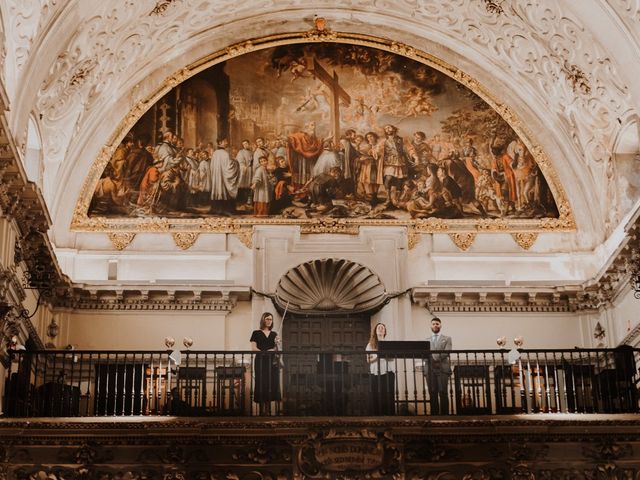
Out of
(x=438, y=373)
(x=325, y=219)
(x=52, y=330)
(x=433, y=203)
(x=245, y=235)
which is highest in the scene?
(x=433, y=203)

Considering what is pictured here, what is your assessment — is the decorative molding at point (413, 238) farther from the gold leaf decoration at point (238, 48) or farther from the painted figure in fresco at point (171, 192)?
the gold leaf decoration at point (238, 48)

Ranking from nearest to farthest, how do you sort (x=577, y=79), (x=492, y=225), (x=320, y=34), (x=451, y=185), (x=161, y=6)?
(x=577, y=79) < (x=161, y=6) < (x=492, y=225) < (x=451, y=185) < (x=320, y=34)

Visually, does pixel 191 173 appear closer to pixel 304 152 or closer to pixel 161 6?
pixel 304 152

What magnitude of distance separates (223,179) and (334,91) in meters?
3.09

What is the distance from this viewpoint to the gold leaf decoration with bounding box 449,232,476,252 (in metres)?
25.6

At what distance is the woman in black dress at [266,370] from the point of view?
20125 mm

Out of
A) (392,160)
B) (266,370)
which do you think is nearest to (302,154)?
(392,160)

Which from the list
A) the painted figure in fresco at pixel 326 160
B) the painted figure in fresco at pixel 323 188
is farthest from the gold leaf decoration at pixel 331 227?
the painted figure in fresco at pixel 326 160

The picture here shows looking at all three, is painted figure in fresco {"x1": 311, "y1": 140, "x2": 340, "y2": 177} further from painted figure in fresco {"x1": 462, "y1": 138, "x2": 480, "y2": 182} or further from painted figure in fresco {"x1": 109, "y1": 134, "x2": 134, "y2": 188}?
painted figure in fresco {"x1": 109, "y1": 134, "x2": 134, "y2": 188}

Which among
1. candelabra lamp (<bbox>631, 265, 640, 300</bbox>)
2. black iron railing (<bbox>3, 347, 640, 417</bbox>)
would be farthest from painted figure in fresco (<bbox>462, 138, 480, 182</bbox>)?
black iron railing (<bbox>3, 347, 640, 417</bbox>)

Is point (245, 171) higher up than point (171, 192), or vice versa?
point (245, 171)

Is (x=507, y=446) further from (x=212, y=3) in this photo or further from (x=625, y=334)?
(x=212, y=3)

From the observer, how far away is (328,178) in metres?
26.1

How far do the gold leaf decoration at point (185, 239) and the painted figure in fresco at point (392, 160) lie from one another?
4.08 metres
